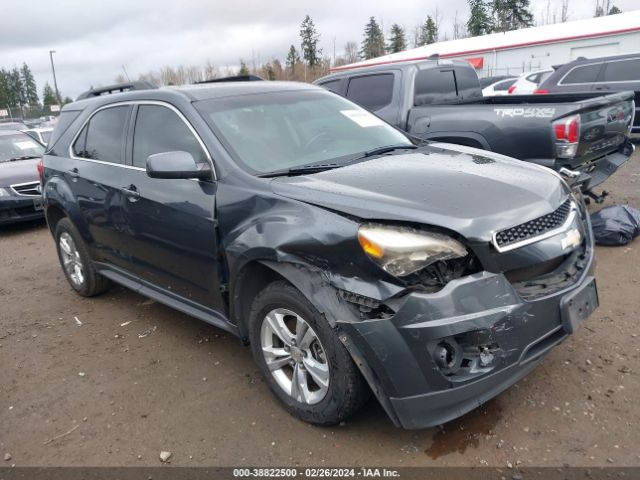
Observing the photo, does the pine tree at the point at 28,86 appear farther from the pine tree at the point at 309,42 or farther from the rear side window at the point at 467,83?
the rear side window at the point at 467,83

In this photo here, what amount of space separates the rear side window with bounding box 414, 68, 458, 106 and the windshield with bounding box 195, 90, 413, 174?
111 inches

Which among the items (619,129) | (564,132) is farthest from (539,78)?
(564,132)

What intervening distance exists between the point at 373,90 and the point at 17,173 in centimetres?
570

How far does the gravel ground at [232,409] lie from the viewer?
2693 mm

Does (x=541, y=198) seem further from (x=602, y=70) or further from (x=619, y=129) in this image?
(x=602, y=70)

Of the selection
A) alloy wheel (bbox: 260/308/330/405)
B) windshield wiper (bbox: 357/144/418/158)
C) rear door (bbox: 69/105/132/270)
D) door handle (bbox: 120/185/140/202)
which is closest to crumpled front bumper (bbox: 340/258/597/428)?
alloy wheel (bbox: 260/308/330/405)

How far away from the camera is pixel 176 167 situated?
3.14 m

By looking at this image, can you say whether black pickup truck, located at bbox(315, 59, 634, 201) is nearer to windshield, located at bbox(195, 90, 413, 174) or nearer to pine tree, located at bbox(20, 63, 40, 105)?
windshield, located at bbox(195, 90, 413, 174)

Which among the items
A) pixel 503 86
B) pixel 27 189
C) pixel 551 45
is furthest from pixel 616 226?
pixel 551 45

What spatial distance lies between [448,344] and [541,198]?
3.08 ft

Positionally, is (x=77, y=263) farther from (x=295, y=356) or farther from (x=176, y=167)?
(x=295, y=356)

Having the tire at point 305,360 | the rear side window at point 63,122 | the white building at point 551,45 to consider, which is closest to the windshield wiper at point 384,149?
the tire at point 305,360

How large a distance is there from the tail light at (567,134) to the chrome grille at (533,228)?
2.44 metres

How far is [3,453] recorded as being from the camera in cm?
298
